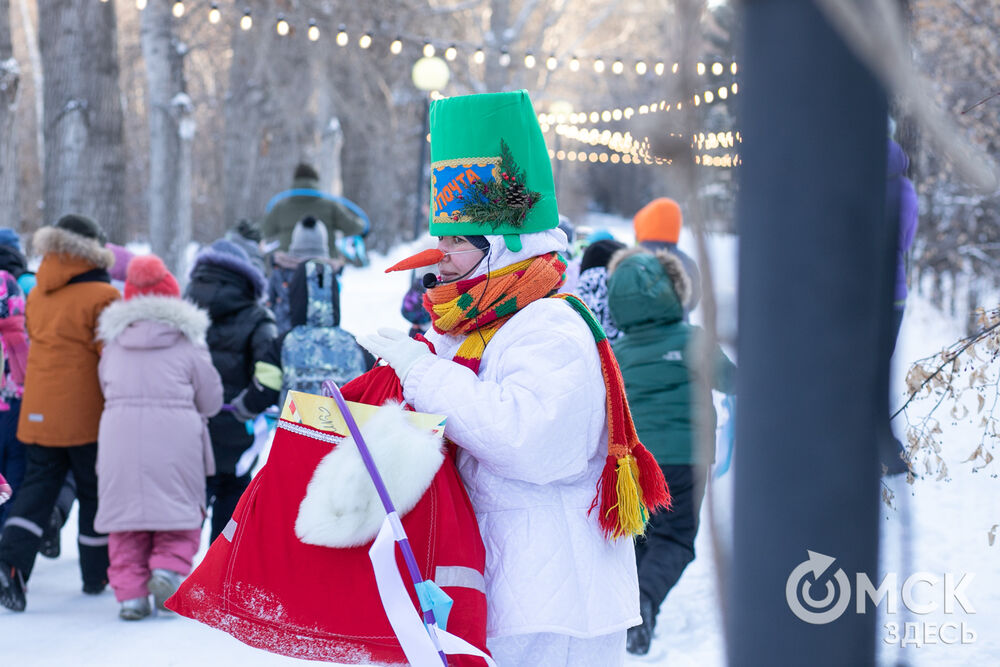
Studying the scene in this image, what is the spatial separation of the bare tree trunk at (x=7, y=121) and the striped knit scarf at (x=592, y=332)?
840 centimetres

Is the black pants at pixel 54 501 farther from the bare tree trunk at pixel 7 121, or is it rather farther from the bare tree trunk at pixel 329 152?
the bare tree trunk at pixel 329 152

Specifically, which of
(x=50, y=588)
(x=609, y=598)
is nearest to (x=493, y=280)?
(x=609, y=598)

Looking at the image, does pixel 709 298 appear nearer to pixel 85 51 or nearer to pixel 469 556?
pixel 469 556

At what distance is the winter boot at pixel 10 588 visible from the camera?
5.16 meters

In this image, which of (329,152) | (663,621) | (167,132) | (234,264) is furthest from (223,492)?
(329,152)

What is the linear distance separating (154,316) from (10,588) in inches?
61.6

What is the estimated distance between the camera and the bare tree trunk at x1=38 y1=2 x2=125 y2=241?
9.59m

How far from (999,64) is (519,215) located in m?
8.87

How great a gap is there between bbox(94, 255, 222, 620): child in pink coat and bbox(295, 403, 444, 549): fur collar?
10.4ft

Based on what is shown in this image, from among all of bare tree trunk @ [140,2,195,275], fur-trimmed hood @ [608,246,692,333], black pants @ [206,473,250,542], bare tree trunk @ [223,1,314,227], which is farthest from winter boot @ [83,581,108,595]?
bare tree trunk @ [223,1,314,227]

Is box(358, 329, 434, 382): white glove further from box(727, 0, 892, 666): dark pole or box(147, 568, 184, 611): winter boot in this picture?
box(147, 568, 184, 611): winter boot

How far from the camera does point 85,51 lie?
9.63 metres

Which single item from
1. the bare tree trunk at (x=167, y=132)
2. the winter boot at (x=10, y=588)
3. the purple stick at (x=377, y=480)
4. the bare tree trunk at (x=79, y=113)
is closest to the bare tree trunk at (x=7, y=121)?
the bare tree trunk at (x=79, y=113)

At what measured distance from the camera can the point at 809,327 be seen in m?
0.80
